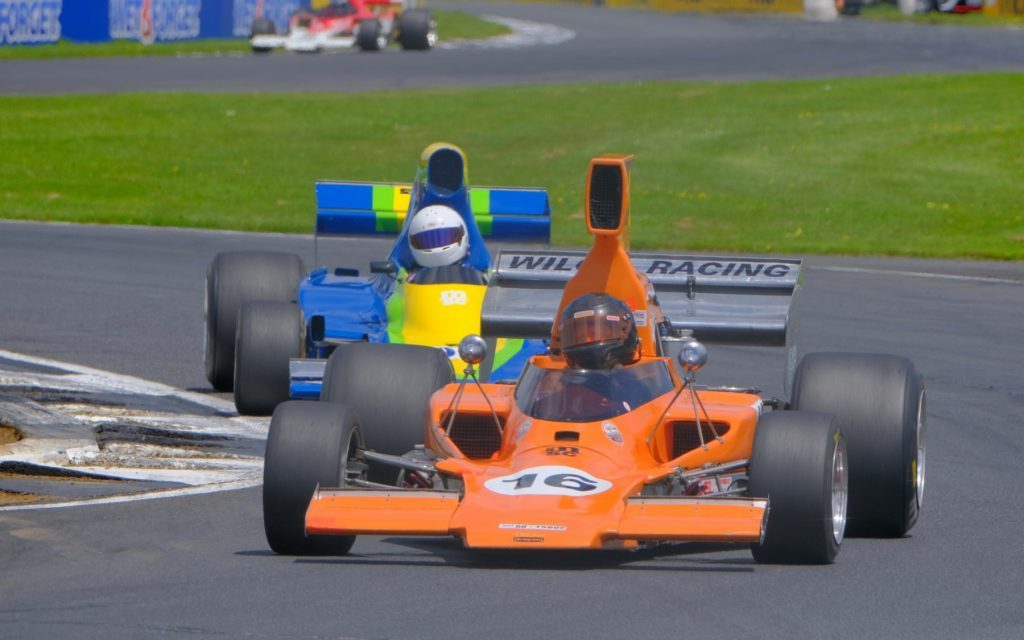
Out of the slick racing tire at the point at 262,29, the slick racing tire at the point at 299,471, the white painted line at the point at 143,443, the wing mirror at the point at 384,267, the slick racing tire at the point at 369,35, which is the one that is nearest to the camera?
the slick racing tire at the point at 299,471

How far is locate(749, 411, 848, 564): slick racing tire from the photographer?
26.4 feet

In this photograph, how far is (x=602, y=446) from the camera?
27.7ft

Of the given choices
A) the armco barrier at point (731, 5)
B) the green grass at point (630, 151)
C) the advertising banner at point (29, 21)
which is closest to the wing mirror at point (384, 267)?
the green grass at point (630, 151)

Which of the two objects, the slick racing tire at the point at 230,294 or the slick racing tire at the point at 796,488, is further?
the slick racing tire at the point at 230,294

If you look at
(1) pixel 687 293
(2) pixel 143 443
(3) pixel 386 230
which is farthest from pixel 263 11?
(1) pixel 687 293

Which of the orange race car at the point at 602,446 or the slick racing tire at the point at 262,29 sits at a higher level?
the orange race car at the point at 602,446

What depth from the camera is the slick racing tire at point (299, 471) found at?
8203 millimetres

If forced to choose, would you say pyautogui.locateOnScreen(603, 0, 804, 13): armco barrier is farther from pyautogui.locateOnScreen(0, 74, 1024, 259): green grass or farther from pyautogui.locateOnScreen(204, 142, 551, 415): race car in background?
pyautogui.locateOnScreen(204, 142, 551, 415): race car in background

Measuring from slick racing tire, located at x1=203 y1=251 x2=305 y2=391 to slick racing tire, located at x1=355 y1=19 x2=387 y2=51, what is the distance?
30.7 meters

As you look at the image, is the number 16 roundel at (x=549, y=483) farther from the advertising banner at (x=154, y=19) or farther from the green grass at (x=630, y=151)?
the advertising banner at (x=154, y=19)

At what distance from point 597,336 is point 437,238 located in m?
4.40

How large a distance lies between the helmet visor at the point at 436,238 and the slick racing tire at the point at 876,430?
4.44 m

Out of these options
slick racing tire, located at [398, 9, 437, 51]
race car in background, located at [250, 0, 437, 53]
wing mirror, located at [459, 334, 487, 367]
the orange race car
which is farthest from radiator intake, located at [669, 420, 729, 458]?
slick racing tire, located at [398, 9, 437, 51]

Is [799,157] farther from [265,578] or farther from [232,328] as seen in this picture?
[265,578]
